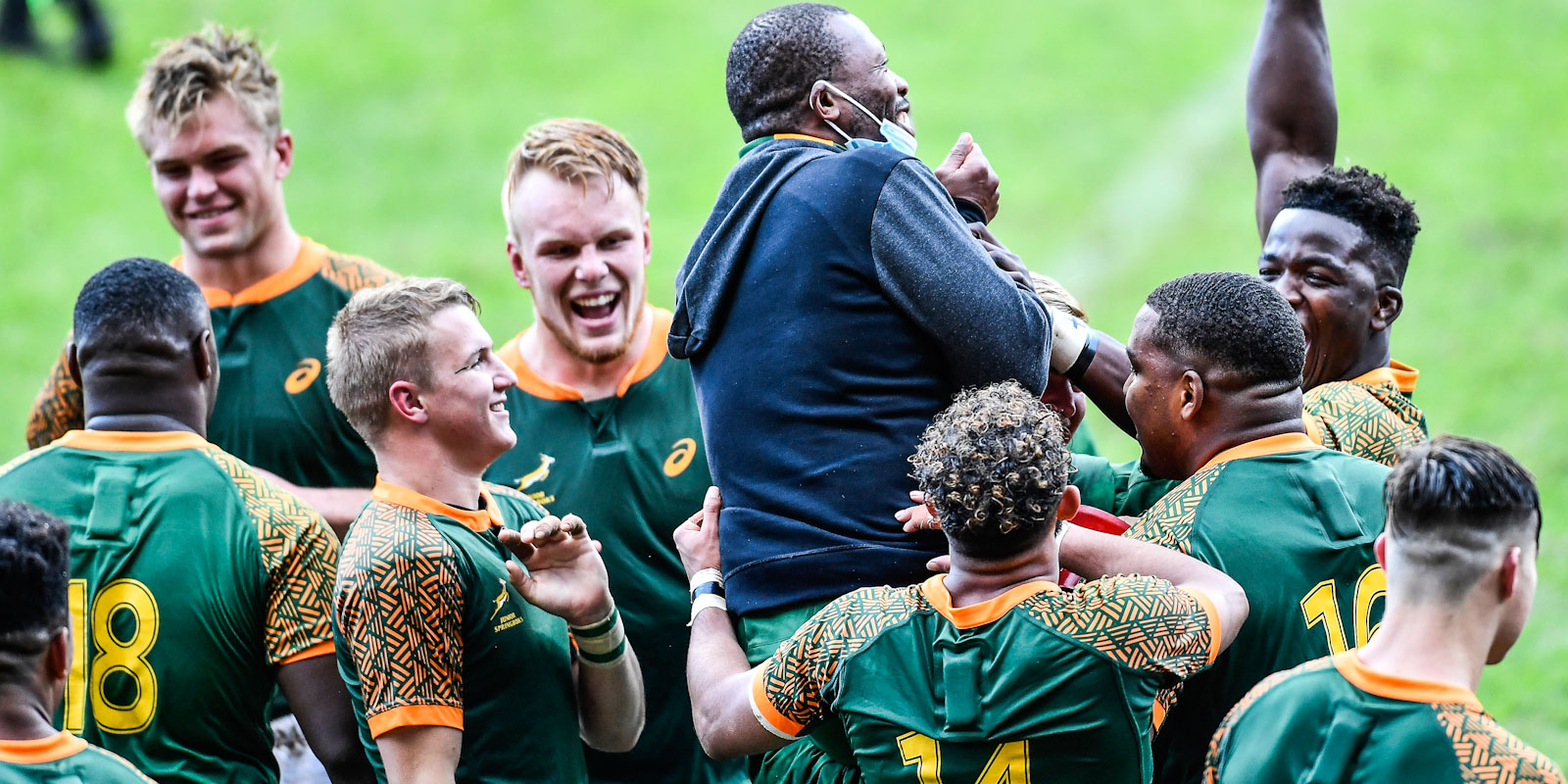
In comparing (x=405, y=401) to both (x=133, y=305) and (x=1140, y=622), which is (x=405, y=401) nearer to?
(x=133, y=305)

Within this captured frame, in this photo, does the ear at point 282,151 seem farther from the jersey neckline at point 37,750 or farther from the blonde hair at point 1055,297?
the jersey neckline at point 37,750

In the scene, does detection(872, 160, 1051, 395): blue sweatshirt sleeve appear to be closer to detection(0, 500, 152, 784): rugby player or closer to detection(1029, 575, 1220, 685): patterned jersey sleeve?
detection(1029, 575, 1220, 685): patterned jersey sleeve

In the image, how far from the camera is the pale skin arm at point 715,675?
13.0 ft

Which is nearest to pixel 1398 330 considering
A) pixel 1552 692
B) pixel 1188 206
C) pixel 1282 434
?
pixel 1188 206

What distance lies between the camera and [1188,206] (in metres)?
27.9

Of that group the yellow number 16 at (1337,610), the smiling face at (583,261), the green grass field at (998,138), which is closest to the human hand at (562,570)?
the smiling face at (583,261)

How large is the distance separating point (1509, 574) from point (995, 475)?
1.07 meters

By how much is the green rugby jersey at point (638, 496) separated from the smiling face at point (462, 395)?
0.92 metres

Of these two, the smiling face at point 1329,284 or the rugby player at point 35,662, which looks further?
the smiling face at point 1329,284

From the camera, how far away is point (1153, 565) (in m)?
3.99

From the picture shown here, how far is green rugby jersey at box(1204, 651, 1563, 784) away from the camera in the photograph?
3273 millimetres

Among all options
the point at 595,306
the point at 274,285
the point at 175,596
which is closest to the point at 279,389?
the point at 274,285

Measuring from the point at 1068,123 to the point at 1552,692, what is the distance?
69.4 ft

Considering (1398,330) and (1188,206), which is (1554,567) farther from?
(1188,206)
